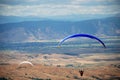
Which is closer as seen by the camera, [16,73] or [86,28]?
[16,73]

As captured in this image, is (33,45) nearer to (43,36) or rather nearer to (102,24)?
(43,36)

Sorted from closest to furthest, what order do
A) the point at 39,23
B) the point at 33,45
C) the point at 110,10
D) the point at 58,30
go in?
the point at 33,45 < the point at 58,30 < the point at 39,23 < the point at 110,10

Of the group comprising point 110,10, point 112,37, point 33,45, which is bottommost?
point 33,45

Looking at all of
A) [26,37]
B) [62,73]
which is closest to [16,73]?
[62,73]

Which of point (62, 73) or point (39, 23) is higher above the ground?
point (39, 23)

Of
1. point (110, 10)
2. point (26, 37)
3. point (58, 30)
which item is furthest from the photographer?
point (110, 10)

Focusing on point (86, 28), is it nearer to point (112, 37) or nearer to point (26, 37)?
point (112, 37)

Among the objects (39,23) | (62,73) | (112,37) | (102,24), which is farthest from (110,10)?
(62,73)
